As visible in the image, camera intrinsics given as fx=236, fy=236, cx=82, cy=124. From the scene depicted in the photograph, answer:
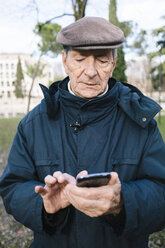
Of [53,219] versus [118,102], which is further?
[118,102]

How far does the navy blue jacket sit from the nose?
17 cm

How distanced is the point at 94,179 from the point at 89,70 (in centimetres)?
80

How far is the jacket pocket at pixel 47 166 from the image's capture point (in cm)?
163

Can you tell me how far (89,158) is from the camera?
1.59 m

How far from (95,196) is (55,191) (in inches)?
11.1

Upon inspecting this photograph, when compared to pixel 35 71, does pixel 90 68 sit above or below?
above

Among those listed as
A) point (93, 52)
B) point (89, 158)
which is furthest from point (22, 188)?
point (93, 52)

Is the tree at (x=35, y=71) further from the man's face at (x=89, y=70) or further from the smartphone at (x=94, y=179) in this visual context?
the smartphone at (x=94, y=179)

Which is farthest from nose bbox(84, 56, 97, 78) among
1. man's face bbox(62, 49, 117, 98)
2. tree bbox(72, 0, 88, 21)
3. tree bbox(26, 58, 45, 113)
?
tree bbox(26, 58, 45, 113)

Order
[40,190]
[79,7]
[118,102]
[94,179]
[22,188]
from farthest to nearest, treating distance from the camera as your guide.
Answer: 1. [79,7]
2. [118,102]
3. [22,188]
4. [40,190]
5. [94,179]

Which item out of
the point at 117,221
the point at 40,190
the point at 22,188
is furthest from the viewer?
the point at 22,188

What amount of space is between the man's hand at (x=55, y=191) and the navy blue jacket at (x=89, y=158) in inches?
4.5

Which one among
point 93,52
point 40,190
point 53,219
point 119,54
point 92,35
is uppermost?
point 92,35

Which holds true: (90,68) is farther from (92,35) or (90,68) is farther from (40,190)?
(40,190)
